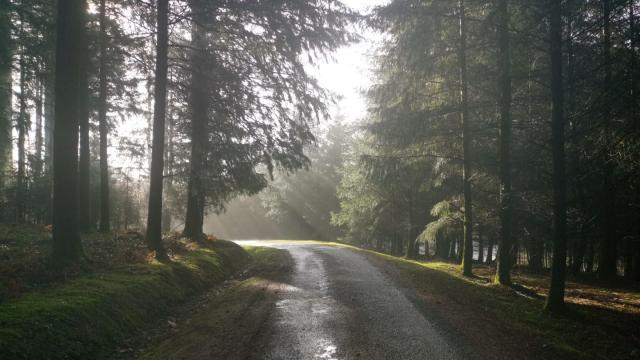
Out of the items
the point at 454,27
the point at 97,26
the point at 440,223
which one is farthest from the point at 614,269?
the point at 97,26

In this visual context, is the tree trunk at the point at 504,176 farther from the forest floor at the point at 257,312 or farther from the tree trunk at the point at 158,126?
the tree trunk at the point at 158,126

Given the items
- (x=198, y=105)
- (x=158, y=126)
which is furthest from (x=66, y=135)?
(x=198, y=105)

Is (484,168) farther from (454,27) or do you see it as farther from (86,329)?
(86,329)

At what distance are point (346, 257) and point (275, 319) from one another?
10791 millimetres

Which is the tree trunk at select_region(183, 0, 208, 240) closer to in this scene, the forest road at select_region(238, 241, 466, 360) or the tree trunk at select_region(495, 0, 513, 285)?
the forest road at select_region(238, 241, 466, 360)

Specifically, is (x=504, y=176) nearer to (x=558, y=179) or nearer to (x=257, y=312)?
(x=558, y=179)

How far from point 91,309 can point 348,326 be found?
15.8 ft

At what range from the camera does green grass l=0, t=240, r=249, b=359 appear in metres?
6.59

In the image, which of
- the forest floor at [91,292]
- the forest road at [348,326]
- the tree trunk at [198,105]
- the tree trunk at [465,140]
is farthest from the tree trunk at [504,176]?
the tree trunk at [198,105]

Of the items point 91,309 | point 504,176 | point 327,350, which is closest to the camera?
point 327,350

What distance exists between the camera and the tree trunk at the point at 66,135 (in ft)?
34.4

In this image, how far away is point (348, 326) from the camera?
843cm

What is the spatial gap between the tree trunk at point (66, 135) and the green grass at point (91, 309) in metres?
1.18

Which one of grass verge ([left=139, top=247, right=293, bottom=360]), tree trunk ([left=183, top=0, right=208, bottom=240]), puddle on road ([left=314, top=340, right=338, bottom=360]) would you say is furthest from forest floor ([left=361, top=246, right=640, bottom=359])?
tree trunk ([left=183, top=0, right=208, bottom=240])
